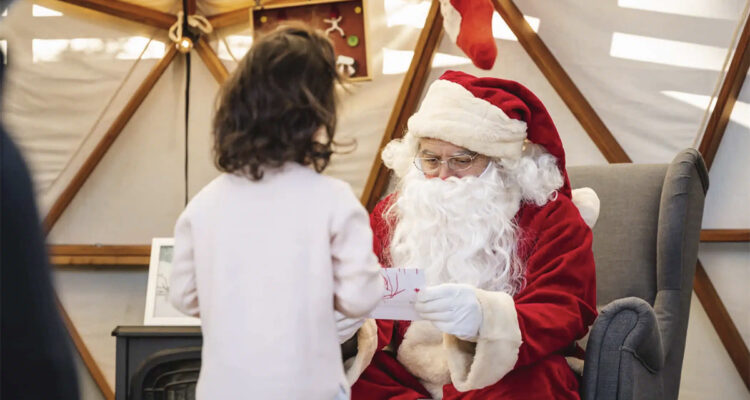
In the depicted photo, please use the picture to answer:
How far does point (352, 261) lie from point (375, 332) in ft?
1.97

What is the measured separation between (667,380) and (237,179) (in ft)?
3.83

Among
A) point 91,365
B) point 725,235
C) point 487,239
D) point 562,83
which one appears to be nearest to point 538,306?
point 487,239

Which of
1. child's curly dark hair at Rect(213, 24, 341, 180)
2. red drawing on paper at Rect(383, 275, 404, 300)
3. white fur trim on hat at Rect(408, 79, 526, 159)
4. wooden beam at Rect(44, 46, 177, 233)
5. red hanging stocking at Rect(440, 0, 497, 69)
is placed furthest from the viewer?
wooden beam at Rect(44, 46, 177, 233)

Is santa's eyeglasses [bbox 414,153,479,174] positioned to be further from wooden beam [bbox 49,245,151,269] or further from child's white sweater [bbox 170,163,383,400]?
wooden beam [bbox 49,245,151,269]

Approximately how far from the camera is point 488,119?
5.44 ft

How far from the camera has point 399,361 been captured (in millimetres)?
1706

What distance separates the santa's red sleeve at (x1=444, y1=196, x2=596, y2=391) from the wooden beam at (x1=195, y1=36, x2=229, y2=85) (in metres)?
1.68

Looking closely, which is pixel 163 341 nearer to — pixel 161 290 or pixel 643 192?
pixel 161 290

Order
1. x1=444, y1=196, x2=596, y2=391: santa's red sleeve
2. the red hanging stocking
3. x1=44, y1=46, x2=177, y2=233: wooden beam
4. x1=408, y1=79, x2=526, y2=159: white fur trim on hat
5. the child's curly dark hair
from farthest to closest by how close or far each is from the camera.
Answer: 1. x1=44, y1=46, x2=177, y2=233: wooden beam
2. the red hanging stocking
3. x1=408, y1=79, x2=526, y2=159: white fur trim on hat
4. x1=444, y1=196, x2=596, y2=391: santa's red sleeve
5. the child's curly dark hair

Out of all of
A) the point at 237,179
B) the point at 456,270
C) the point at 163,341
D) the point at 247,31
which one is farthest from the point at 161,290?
the point at 237,179

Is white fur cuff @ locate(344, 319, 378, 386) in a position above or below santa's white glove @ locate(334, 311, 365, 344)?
below

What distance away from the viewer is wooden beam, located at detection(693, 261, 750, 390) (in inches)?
96.7

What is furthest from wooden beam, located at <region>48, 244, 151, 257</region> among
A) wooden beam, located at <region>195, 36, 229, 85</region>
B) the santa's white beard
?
the santa's white beard

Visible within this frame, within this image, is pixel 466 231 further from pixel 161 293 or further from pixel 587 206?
pixel 161 293
